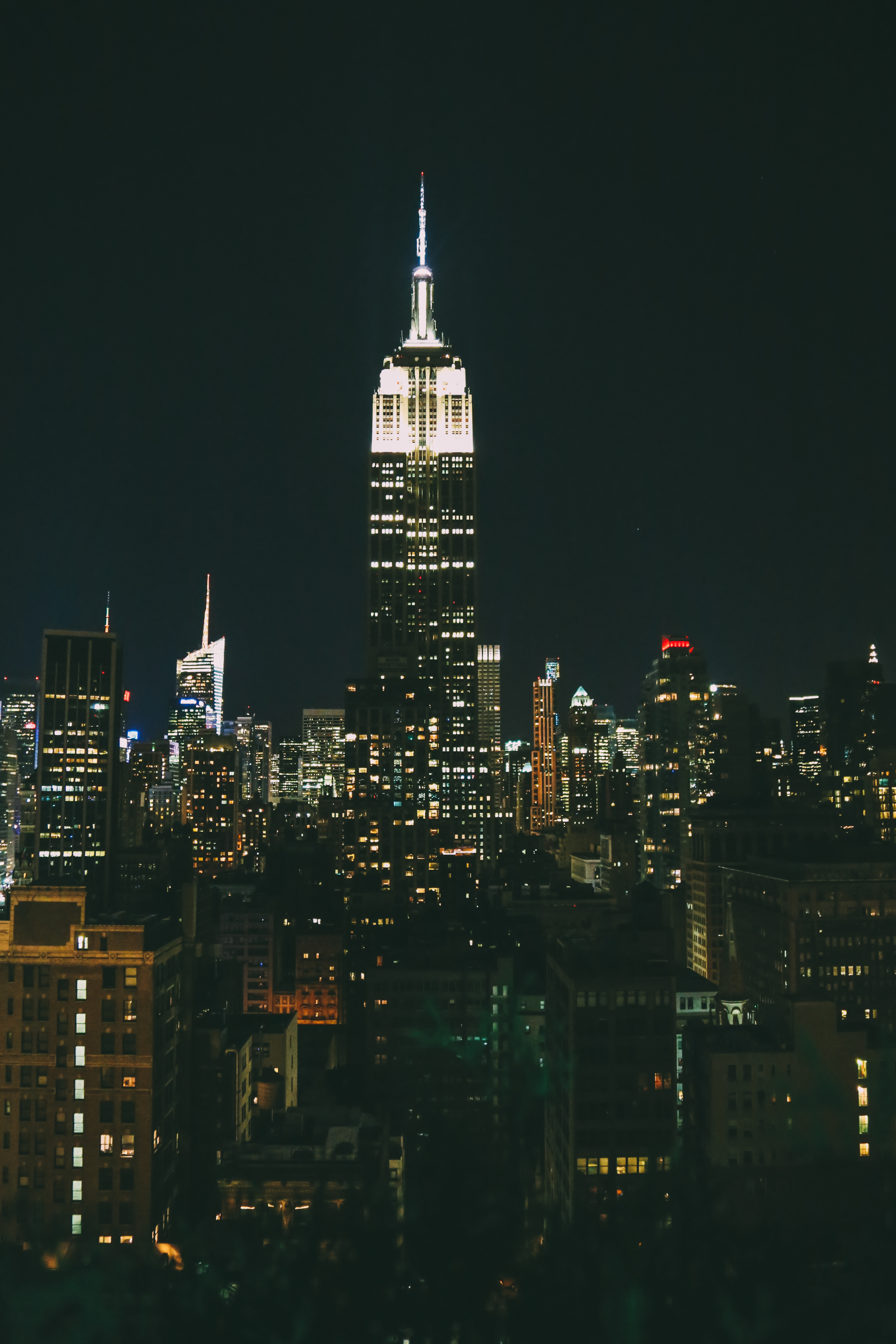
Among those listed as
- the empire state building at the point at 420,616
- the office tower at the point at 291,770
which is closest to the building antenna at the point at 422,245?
the empire state building at the point at 420,616

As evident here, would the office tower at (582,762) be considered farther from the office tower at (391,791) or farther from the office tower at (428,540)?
the office tower at (391,791)

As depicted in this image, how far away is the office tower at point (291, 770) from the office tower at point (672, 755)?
5515 centimetres

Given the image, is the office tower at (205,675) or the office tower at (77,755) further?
the office tower at (205,675)

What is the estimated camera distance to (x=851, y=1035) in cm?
2773

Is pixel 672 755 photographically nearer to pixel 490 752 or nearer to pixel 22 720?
pixel 490 752

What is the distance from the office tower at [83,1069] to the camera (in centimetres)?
2116

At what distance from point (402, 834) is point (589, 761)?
5338 cm

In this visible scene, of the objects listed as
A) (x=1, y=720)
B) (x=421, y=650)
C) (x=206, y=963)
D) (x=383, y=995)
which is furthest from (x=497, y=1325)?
(x=1, y=720)

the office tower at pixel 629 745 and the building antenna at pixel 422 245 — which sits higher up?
the building antenna at pixel 422 245

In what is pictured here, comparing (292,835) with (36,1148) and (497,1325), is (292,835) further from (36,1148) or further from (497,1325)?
(497,1325)

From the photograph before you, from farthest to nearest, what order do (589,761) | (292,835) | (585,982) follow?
(589,761) → (292,835) → (585,982)

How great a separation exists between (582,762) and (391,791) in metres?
51.9

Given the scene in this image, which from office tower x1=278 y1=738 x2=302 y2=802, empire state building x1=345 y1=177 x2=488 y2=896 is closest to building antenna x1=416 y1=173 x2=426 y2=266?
empire state building x1=345 y1=177 x2=488 y2=896

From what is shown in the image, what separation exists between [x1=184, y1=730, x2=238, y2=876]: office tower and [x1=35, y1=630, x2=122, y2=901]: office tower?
16.1 m
